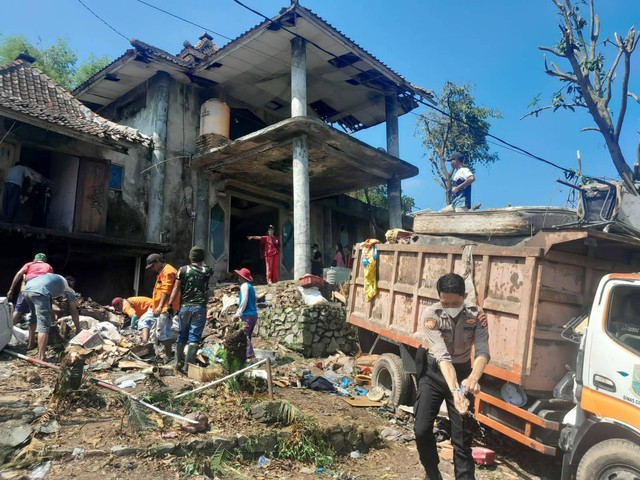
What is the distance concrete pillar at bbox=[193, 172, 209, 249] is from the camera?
12578mm

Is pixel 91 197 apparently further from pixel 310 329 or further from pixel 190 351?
pixel 190 351

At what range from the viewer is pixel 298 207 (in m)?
10.5

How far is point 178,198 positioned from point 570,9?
36.5 ft

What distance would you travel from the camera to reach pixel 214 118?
40.7 feet

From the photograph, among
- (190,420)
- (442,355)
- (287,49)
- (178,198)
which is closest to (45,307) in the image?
(190,420)

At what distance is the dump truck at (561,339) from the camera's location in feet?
10.2

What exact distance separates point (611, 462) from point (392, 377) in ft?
9.45

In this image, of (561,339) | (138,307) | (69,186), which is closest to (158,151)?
(69,186)

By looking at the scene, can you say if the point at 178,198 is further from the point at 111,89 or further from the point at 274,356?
the point at 274,356

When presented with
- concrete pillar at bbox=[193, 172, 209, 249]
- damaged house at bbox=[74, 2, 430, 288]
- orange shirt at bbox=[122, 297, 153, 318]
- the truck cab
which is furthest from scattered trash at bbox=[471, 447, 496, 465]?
concrete pillar at bbox=[193, 172, 209, 249]

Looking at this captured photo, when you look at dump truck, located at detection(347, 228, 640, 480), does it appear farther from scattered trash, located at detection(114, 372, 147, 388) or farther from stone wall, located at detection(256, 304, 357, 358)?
scattered trash, located at detection(114, 372, 147, 388)

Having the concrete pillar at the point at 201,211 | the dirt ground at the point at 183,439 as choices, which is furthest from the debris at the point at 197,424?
the concrete pillar at the point at 201,211

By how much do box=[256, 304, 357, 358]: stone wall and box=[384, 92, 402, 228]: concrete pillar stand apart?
16.4ft

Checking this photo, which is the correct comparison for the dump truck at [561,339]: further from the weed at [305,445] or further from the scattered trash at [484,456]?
the weed at [305,445]
